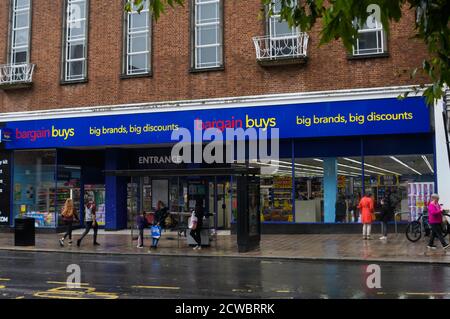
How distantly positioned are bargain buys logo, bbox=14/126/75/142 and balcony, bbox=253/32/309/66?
8696 millimetres

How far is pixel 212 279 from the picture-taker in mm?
10328

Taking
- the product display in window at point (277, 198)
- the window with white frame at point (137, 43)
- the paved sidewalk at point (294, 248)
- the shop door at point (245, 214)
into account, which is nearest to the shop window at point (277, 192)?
the product display in window at point (277, 198)

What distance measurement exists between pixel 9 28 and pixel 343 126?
15.9 metres

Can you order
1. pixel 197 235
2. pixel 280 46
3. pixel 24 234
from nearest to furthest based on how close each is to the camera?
pixel 197 235, pixel 24 234, pixel 280 46

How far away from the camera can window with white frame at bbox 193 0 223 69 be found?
20438 mm

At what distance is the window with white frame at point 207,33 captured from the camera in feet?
67.1

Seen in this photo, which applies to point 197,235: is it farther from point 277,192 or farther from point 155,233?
point 277,192

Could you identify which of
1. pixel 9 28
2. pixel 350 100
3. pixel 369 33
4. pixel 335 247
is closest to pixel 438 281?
pixel 335 247

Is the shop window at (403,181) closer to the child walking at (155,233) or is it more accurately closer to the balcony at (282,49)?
the balcony at (282,49)

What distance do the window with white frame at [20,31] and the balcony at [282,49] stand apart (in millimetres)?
10932

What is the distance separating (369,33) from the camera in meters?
18.9

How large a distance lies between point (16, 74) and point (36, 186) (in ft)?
16.9

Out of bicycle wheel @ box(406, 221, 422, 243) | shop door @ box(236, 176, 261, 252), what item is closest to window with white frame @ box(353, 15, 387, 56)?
bicycle wheel @ box(406, 221, 422, 243)

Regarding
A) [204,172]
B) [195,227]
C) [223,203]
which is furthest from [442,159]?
[195,227]
